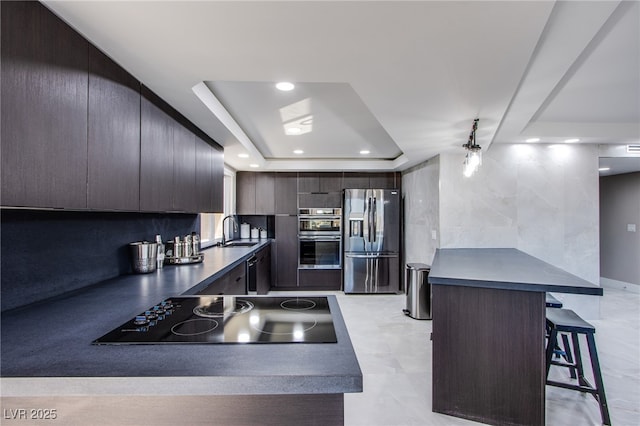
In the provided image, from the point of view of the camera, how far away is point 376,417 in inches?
82.7

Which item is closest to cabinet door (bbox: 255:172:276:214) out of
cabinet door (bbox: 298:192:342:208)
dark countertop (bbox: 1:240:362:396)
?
cabinet door (bbox: 298:192:342:208)

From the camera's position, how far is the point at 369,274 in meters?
5.57

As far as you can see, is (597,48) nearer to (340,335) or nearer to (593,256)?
(340,335)

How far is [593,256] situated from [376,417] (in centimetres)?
359

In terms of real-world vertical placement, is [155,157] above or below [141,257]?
above

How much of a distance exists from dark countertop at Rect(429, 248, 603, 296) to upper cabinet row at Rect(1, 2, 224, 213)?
77.2 inches

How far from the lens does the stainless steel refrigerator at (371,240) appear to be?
557 cm

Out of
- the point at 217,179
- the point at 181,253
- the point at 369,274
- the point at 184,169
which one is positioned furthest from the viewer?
the point at 369,274

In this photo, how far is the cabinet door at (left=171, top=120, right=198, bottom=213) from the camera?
246 cm

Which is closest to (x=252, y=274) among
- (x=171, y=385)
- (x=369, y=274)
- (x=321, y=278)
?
(x=321, y=278)

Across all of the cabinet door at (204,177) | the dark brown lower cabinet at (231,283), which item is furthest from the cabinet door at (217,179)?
the dark brown lower cabinet at (231,283)

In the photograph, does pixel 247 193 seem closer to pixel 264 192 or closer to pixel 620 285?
pixel 264 192

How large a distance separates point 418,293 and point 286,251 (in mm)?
2513

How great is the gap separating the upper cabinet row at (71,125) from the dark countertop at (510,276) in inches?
77.2
